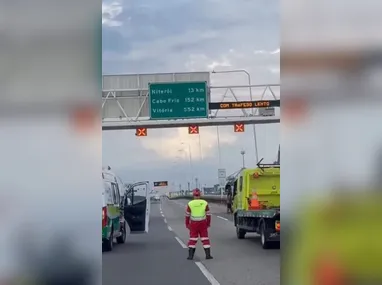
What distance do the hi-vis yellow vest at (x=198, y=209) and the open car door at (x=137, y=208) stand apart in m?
4.39

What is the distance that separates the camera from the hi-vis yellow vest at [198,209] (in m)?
12.2

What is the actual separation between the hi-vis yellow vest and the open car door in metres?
4.39

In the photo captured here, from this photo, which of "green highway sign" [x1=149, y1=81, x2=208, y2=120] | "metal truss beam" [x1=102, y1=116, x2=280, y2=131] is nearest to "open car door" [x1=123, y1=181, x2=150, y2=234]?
"metal truss beam" [x1=102, y1=116, x2=280, y2=131]

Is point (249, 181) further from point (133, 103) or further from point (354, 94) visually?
point (354, 94)

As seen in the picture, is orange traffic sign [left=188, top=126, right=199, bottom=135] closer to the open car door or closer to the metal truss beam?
the metal truss beam

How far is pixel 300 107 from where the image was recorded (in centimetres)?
230

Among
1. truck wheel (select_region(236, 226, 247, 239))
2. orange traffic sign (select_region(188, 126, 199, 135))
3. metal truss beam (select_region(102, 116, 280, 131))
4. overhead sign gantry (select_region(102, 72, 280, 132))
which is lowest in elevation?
truck wheel (select_region(236, 226, 247, 239))

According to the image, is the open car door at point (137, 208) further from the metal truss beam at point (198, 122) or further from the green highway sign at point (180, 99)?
the green highway sign at point (180, 99)

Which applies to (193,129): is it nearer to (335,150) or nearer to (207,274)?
(207,274)

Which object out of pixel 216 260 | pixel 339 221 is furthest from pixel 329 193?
pixel 216 260

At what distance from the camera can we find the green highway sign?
2497 cm

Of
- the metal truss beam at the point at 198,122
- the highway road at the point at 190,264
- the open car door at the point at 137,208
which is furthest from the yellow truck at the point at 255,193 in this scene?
the metal truss beam at the point at 198,122

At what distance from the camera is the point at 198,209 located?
12203 mm

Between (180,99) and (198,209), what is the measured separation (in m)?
13.4
